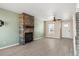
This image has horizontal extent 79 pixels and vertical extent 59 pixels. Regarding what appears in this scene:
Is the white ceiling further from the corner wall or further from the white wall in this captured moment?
the white wall

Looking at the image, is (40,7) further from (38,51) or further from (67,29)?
(67,29)

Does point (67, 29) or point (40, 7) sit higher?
point (40, 7)

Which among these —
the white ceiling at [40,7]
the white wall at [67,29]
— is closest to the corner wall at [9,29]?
the white ceiling at [40,7]

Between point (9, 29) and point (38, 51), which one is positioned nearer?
point (38, 51)

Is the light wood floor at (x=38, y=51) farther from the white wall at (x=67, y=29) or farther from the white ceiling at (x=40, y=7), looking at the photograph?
the white wall at (x=67, y=29)

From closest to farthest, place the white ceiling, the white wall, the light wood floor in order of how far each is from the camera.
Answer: the light wood floor, the white ceiling, the white wall

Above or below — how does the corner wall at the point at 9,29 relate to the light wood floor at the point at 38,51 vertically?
above

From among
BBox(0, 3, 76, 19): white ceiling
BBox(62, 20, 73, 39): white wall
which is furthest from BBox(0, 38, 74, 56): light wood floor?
BBox(62, 20, 73, 39): white wall

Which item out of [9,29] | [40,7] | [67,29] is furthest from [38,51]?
[67,29]

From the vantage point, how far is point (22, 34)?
6602mm

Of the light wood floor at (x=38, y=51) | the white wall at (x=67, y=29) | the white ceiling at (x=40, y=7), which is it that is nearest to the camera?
the light wood floor at (x=38, y=51)

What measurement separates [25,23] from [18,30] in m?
0.69

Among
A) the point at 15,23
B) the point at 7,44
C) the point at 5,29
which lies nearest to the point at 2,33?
the point at 5,29

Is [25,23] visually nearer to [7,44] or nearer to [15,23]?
[15,23]
